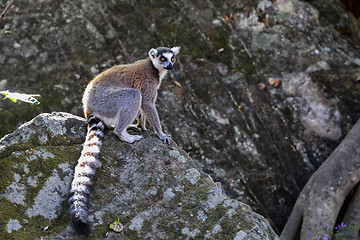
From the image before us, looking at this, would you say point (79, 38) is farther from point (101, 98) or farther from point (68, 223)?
point (68, 223)

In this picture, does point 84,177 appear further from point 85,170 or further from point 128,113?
point 128,113

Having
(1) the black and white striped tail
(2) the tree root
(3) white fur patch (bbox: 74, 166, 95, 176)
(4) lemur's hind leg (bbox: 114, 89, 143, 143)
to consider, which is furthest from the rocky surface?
(3) white fur patch (bbox: 74, 166, 95, 176)

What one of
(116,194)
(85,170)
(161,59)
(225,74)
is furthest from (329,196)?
(85,170)

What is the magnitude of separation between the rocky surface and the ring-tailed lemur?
1.66 metres

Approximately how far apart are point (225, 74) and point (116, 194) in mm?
4313

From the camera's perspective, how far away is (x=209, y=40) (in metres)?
7.75

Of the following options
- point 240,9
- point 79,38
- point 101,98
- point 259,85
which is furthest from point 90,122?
point 240,9

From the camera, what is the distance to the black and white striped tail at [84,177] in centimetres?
325

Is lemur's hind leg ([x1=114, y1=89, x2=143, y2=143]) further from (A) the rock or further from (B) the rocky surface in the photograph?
(B) the rocky surface

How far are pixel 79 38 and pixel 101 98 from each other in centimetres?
305

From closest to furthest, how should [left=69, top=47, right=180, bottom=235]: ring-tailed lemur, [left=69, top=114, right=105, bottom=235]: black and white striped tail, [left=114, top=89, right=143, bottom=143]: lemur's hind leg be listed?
[left=69, top=114, right=105, bottom=235]: black and white striped tail → [left=69, top=47, right=180, bottom=235]: ring-tailed lemur → [left=114, top=89, right=143, bottom=143]: lemur's hind leg

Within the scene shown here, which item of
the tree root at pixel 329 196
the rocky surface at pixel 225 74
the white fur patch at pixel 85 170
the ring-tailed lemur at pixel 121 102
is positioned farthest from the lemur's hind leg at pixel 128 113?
the tree root at pixel 329 196

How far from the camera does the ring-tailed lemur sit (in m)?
3.94

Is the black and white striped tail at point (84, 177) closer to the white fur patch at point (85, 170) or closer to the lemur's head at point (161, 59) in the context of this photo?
the white fur patch at point (85, 170)
